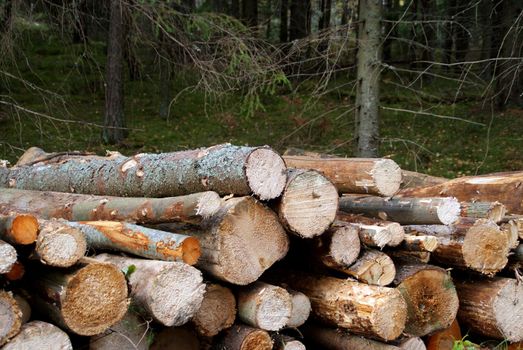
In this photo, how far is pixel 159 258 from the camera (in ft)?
12.3

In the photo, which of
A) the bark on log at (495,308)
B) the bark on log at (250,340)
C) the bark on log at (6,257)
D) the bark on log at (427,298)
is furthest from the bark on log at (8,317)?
the bark on log at (495,308)

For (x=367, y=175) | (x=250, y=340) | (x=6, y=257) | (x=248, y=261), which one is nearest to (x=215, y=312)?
(x=250, y=340)

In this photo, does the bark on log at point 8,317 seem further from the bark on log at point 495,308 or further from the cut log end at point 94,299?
the bark on log at point 495,308

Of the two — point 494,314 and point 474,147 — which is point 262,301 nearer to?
point 494,314

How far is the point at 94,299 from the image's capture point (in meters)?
3.29

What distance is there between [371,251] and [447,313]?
0.77 m

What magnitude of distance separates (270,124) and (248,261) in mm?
15711

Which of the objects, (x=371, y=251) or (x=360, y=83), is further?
(x=360, y=83)

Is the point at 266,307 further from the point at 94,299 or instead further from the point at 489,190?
the point at 489,190

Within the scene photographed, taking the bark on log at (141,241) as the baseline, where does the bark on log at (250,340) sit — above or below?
below

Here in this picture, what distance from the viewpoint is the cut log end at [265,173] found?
3.89 meters

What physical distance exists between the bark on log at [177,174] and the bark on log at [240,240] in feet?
0.48

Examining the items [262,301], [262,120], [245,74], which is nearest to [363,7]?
[245,74]

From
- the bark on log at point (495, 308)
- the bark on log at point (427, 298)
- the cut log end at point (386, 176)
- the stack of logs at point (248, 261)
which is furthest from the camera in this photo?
the bark on log at point (495, 308)
